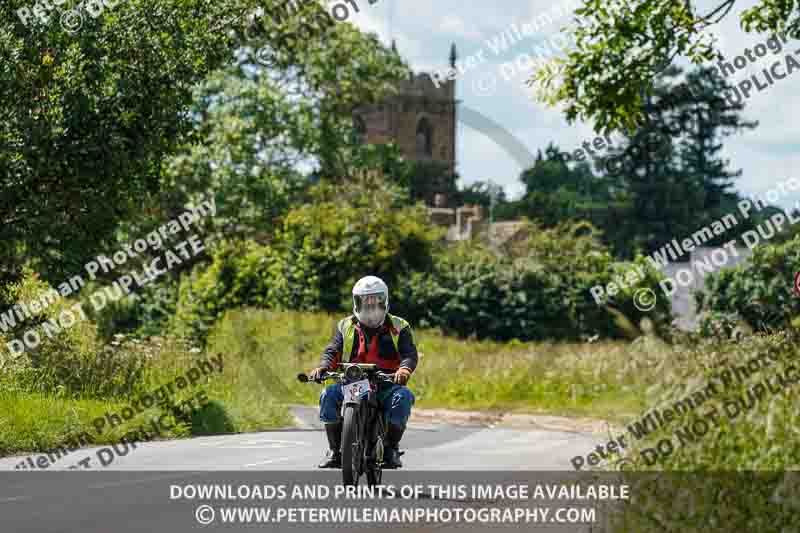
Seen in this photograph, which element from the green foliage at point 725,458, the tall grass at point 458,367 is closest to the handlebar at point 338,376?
the green foliage at point 725,458

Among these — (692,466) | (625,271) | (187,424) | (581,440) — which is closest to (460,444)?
(581,440)

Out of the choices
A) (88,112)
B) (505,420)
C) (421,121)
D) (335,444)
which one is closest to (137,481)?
(335,444)

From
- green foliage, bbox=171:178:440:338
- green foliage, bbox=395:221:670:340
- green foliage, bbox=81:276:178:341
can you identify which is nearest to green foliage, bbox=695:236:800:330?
green foliage, bbox=395:221:670:340

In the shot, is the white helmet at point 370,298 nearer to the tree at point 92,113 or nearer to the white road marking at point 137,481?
the white road marking at point 137,481

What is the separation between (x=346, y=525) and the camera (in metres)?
10.7

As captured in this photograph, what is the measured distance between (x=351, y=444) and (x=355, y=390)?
0.45 meters

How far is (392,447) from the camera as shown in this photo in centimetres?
1078

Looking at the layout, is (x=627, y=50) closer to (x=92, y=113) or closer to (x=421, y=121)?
(x=92, y=113)

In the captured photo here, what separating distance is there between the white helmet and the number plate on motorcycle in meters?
0.59

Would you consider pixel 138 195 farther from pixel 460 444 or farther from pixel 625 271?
pixel 625 271

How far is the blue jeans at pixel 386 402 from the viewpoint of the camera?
1048 centimetres

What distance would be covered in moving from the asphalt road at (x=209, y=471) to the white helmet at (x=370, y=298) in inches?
71.9

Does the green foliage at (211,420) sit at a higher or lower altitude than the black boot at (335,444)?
higher

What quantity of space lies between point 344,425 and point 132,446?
7.72m
